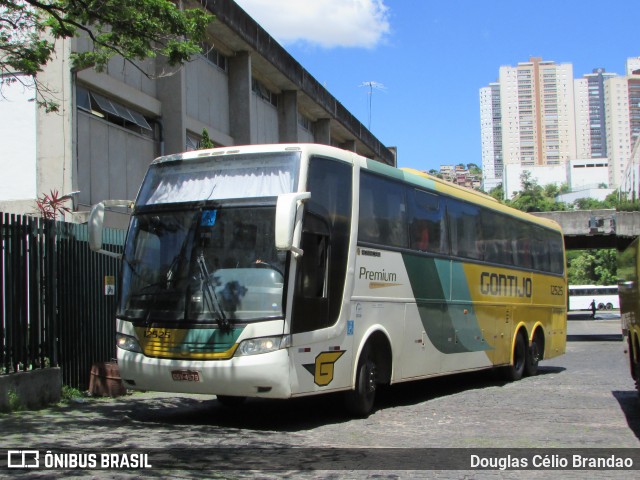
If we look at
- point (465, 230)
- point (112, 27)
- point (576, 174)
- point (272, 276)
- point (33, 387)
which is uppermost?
point (576, 174)

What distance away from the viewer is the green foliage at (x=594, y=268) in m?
90.6

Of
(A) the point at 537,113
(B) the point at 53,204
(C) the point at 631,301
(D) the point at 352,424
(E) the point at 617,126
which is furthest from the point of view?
(A) the point at 537,113

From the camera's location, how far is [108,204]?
32.7ft

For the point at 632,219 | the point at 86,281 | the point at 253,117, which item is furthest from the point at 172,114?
the point at 632,219

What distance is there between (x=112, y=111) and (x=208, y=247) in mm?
10743

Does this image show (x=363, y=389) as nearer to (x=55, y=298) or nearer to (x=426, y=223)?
(x=426, y=223)

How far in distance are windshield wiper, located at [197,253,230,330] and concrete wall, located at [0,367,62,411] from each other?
315cm

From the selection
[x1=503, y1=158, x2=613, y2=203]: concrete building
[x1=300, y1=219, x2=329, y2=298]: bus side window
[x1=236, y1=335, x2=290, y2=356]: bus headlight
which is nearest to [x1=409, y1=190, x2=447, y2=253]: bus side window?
[x1=300, y1=219, x2=329, y2=298]: bus side window

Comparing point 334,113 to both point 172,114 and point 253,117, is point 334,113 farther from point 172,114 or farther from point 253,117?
point 172,114

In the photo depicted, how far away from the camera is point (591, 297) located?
8112 centimetres

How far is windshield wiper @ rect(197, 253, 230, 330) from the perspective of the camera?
27.7ft

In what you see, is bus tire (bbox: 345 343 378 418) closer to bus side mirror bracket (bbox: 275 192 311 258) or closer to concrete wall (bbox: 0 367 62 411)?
bus side mirror bracket (bbox: 275 192 311 258)

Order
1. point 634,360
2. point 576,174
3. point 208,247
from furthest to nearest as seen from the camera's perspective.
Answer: point 576,174 → point 634,360 → point 208,247

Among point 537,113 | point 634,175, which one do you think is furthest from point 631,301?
point 537,113
